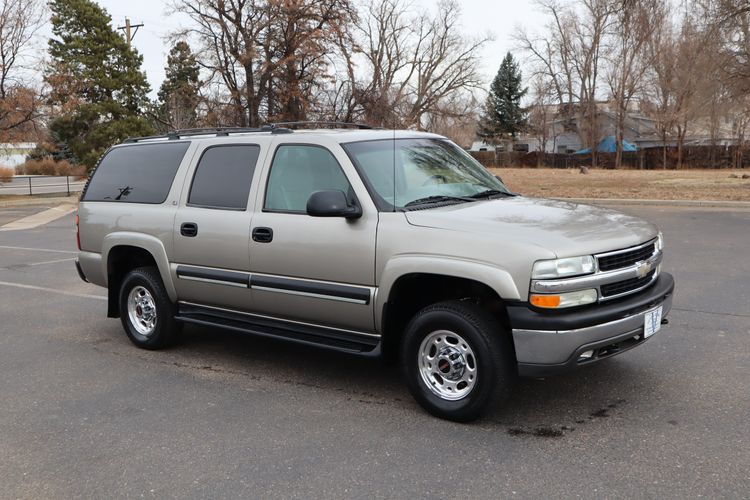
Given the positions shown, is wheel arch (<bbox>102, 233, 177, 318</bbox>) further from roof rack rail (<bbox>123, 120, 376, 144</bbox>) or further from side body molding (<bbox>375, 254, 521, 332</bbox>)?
side body molding (<bbox>375, 254, 521, 332</bbox>)

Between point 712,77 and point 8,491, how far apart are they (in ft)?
82.9

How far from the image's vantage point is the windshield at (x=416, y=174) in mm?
4945

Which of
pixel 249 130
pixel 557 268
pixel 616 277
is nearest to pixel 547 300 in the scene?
pixel 557 268

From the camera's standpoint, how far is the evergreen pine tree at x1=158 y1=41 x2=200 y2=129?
30891 mm

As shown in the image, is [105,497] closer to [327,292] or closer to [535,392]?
[327,292]

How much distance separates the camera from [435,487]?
3578 millimetres

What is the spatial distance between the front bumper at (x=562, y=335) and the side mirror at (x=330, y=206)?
1.28 meters

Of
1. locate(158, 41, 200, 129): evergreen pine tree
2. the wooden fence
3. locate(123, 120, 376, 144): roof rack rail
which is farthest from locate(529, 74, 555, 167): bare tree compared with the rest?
locate(123, 120, 376, 144): roof rack rail

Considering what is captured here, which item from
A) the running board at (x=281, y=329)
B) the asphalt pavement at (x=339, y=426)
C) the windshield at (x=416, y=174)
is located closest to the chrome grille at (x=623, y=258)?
the asphalt pavement at (x=339, y=426)

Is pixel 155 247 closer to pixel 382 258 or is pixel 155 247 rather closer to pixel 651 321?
pixel 382 258

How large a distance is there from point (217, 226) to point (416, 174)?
5.38 ft

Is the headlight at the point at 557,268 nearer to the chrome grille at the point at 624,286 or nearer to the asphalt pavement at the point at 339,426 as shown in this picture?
the chrome grille at the point at 624,286

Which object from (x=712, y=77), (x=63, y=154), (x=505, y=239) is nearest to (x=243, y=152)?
(x=505, y=239)

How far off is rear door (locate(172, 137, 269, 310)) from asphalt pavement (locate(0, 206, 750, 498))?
680 mm
